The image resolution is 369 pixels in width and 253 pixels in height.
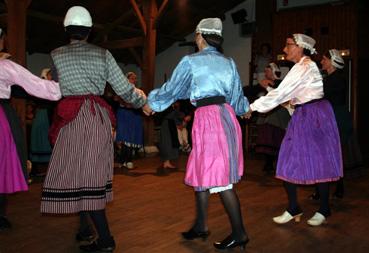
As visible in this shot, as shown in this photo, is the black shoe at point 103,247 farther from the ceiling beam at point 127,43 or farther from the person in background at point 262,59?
the person in background at point 262,59

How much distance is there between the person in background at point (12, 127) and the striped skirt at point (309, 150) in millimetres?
1649

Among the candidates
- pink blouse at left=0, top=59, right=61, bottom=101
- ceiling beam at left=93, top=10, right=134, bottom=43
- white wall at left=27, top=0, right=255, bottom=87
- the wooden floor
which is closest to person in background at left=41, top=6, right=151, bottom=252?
pink blouse at left=0, top=59, right=61, bottom=101

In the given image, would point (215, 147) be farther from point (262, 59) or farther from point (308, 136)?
point (262, 59)

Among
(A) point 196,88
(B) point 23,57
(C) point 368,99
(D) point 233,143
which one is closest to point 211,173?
(D) point 233,143

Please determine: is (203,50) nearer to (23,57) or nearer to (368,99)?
(23,57)

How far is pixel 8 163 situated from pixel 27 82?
26.1 inches

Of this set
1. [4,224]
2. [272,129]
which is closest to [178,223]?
[4,224]

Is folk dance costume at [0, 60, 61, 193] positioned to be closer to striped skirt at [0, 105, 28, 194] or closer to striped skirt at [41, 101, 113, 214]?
striped skirt at [0, 105, 28, 194]

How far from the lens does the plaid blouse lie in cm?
234

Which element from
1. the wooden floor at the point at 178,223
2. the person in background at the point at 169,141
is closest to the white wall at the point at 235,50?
the person in background at the point at 169,141

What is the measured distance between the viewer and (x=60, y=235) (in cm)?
294

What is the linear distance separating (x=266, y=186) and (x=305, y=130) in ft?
6.26

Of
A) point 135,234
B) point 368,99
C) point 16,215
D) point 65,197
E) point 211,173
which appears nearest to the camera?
point 65,197

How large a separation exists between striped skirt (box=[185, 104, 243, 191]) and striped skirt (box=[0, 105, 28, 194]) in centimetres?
125
